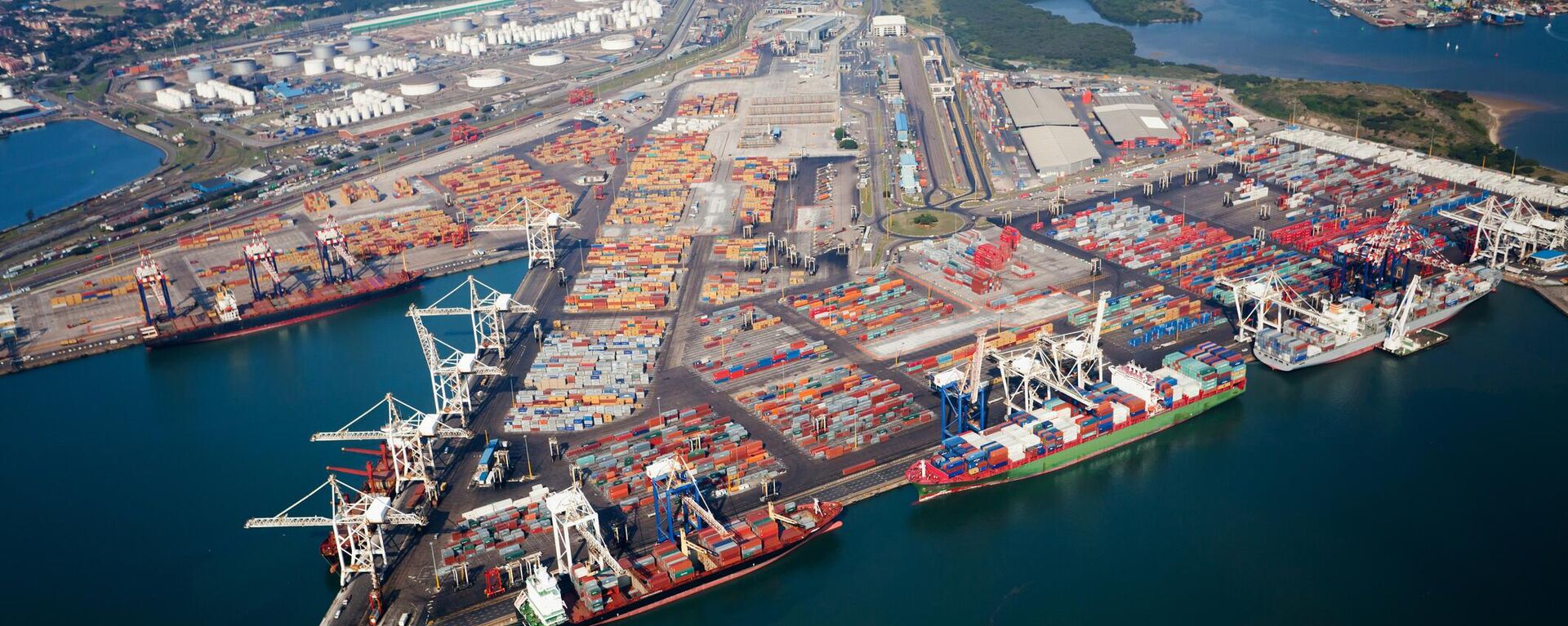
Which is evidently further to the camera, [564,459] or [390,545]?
[564,459]

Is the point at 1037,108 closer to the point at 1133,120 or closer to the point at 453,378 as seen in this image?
the point at 1133,120

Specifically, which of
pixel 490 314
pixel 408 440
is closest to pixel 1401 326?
pixel 490 314

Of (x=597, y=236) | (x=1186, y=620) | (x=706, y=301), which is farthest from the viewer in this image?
(x=597, y=236)

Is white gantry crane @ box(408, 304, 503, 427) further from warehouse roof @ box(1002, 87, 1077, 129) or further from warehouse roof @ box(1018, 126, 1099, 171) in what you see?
warehouse roof @ box(1002, 87, 1077, 129)

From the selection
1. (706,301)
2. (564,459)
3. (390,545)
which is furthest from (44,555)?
(706,301)

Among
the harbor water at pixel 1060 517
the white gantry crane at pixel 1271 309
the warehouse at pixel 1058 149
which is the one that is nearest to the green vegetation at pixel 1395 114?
the warehouse at pixel 1058 149

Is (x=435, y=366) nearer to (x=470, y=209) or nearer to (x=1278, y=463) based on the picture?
(x=470, y=209)
